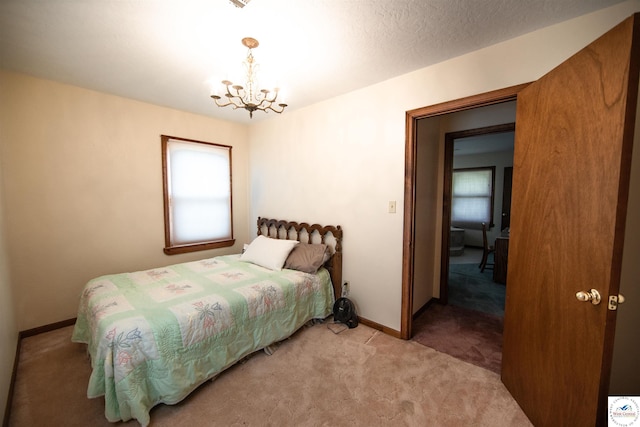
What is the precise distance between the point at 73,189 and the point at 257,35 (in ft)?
8.01

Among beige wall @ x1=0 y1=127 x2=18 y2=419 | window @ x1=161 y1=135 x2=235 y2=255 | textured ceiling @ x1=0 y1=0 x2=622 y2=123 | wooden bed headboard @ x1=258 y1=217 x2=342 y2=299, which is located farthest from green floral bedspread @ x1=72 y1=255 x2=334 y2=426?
textured ceiling @ x1=0 y1=0 x2=622 y2=123

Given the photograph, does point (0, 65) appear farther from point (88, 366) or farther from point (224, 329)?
point (224, 329)

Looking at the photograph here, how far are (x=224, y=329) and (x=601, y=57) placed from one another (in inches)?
103

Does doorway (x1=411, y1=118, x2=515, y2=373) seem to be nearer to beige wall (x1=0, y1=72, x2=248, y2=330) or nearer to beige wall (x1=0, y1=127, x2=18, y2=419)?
beige wall (x1=0, y1=127, x2=18, y2=419)

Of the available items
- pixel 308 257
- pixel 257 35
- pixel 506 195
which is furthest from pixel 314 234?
pixel 506 195

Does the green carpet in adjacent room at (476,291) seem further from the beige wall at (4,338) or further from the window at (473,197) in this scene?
the beige wall at (4,338)

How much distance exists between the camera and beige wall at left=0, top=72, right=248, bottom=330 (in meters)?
2.28

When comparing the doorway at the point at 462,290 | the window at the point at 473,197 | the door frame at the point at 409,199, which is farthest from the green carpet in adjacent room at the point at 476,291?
the window at the point at 473,197

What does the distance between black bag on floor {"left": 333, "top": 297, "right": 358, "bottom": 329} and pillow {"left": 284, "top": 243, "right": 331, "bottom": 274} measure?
1.51 feet

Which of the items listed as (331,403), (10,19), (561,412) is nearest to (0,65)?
(10,19)

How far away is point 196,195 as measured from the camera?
338 centimetres

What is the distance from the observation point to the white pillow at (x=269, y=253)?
272 centimetres

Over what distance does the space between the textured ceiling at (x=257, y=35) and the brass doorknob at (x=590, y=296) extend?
1580 millimetres

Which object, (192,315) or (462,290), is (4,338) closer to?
(192,315)
